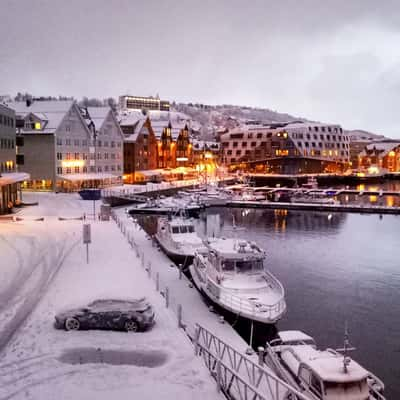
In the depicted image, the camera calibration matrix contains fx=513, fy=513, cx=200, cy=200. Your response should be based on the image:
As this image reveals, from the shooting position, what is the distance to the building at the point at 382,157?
16850cm

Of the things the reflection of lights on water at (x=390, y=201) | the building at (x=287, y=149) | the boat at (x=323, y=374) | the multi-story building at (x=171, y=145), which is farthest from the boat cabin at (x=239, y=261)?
the building at (x=287, y=149)

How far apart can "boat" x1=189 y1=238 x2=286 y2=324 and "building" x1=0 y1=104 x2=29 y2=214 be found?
99.9 ft

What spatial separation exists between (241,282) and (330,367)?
12.1 m

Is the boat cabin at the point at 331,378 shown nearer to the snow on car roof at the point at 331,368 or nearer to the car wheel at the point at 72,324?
the snow on car roof at the point at 331,368

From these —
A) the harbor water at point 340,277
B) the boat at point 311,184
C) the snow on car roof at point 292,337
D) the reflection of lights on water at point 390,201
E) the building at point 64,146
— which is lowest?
the harbor water at point 340,277

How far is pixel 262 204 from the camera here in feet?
285

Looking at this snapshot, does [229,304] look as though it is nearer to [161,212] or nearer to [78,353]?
[78,353]

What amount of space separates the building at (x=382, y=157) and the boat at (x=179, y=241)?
13542 centimetres

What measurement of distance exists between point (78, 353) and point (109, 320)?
2379mm

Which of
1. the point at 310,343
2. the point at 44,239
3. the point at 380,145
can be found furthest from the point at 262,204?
Result: the point at 380,145

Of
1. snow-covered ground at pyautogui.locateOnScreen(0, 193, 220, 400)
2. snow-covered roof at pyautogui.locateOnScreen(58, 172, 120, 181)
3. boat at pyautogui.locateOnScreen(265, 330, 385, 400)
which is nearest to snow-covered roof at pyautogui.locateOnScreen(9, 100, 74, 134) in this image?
snow-covered roof at pyautogui.locateOnScreen(58, 172, 120, 181)

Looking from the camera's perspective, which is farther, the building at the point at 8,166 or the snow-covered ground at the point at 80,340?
the building at the point at 8,166

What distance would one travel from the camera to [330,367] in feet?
51.0

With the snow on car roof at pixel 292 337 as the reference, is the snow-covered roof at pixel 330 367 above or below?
above
